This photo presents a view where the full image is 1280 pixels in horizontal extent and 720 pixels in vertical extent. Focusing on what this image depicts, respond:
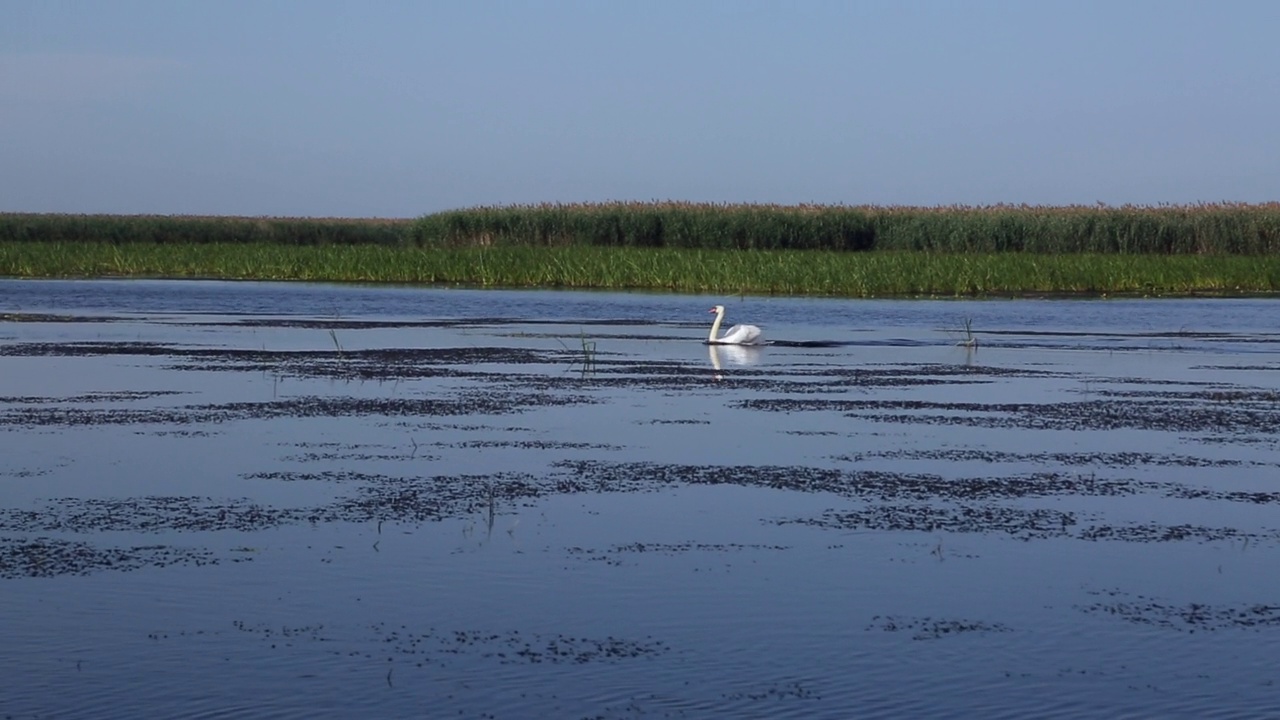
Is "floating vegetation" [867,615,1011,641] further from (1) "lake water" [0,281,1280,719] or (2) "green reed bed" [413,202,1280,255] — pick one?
(2) "green reed bed" [413,202,1280,255]

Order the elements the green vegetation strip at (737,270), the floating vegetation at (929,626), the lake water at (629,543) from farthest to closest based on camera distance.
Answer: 1. the green vegetation strip at (737,270)
2. the floating vegetation at (929,626)
3. the lake water at (629,543)

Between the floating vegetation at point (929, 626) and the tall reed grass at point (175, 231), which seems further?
the tall reed grass at point (175, 231)

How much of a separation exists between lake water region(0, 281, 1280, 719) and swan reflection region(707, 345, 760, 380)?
213 centimetres

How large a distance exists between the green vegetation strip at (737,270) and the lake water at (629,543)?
21.1 m

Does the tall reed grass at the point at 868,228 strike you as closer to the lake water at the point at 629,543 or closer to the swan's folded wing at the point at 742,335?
the swan's folded wing at the point at 742,335

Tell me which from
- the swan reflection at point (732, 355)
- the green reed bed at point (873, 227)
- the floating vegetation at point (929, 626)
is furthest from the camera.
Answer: the green reed bed at point (873, 227)

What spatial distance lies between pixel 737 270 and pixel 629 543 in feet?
104

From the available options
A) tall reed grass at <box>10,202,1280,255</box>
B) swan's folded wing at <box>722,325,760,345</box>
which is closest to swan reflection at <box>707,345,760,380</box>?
swan's folded wing at <box>722,325,760,345</box>

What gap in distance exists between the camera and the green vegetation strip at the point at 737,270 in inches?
1553

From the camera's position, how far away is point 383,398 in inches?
591

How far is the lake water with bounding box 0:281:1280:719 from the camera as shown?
6035 mm

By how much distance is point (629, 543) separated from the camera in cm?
841

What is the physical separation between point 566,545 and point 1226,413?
829 cm

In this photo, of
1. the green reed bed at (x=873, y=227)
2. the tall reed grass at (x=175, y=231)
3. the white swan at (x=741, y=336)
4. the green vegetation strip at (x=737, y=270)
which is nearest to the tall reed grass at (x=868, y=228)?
the green reed bed at (x=873, y=227)
